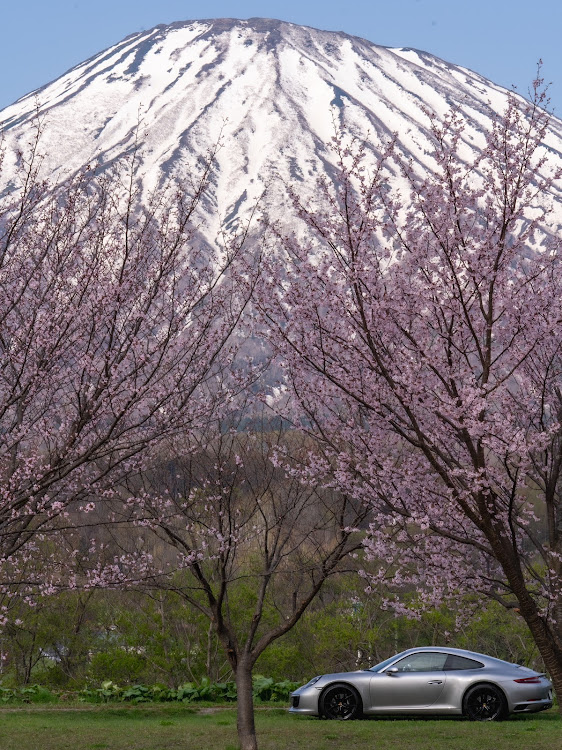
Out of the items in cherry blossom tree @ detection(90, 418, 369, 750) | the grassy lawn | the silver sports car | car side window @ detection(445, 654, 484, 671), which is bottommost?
the grassy lawn

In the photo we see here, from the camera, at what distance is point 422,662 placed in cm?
1514

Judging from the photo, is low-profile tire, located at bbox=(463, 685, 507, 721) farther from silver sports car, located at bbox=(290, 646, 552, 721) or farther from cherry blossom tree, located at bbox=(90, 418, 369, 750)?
cherry blossom tree, located at bbox=(90, 418, 369, 750)

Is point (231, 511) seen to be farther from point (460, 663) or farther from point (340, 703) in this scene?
point (460, 663)

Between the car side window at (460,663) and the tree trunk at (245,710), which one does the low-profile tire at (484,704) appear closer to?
the car side window at (460,663)

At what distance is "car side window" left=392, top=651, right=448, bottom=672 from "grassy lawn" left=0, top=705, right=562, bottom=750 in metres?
0.85

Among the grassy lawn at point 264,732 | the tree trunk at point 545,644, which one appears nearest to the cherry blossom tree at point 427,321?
the tree trunk at point 545,644

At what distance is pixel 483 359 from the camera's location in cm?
809

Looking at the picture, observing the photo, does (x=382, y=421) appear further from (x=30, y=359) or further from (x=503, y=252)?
(x=30, y=359)

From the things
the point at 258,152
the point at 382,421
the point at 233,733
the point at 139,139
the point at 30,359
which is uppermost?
the point at 258,152

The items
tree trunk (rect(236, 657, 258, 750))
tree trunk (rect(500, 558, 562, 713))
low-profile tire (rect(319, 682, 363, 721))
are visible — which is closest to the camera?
tree trunk (rect(500, 558, 562, 713))

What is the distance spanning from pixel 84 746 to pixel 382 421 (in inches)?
291

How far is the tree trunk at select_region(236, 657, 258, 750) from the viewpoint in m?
10.7

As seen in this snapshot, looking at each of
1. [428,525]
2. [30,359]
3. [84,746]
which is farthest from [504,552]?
[84,746]

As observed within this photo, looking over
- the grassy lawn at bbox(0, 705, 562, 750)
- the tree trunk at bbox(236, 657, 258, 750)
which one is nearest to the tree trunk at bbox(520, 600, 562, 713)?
the tree trunk at bbox(236, 657, 258, 750)
